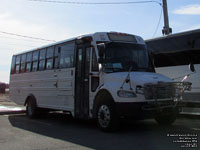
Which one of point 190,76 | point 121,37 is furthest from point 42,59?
point 190,76

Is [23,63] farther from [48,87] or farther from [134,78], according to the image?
[134,78]

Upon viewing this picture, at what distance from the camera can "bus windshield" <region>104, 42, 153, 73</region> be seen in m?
8.25

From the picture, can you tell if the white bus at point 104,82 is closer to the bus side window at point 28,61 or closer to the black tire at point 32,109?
the black tire at point 32,109

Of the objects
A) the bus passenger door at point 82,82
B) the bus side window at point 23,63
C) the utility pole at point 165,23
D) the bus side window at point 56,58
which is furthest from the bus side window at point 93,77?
the utility pole at point 165,23

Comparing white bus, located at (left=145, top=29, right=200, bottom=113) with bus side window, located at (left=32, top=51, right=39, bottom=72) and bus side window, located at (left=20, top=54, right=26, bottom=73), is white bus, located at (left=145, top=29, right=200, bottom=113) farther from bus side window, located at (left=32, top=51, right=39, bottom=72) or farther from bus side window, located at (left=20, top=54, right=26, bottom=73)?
bus side window, located at (left=20, top=54, right=26, bottom=73)

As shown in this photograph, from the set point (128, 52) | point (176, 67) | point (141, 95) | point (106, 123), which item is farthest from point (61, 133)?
point (176, 67)

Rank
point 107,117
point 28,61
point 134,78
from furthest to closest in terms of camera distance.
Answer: point 28,61 → point 107,117 → point 134,78

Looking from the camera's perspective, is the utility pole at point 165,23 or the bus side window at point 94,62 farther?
the utility pole at point 165,23

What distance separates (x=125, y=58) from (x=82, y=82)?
1.79 m

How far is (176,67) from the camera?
12.2 m

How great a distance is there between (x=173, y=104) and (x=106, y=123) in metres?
2.05

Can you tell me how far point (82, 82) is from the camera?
9.20m

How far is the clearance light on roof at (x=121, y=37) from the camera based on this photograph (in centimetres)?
890

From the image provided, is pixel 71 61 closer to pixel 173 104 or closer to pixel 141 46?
pixel 141 46
